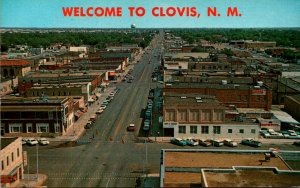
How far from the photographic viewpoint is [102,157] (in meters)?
49.5

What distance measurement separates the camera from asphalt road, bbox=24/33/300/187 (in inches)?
1665

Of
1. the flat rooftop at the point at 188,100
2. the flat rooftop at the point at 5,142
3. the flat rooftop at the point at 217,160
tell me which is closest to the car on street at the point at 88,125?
the flat rooftop at the point at 188,100

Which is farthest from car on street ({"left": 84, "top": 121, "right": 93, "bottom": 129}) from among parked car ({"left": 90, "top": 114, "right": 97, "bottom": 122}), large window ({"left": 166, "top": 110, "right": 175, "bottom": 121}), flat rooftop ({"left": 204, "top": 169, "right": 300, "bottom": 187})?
flat rooftop ({"left": 204, "top": 169, "right": 300, "bottom": 187})

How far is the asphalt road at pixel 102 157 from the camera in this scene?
139ft

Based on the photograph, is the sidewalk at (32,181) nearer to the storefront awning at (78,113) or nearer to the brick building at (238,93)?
the storefront awning at (78,113)

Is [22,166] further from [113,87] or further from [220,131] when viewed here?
[113,87]

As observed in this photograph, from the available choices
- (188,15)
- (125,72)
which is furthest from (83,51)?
(188,15)

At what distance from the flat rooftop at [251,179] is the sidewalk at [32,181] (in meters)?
19.3

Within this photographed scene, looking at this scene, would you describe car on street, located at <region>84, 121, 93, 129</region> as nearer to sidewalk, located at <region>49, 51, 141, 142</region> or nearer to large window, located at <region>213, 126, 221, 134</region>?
sidewalk, located at <region>49, 51, 141, 142</region>

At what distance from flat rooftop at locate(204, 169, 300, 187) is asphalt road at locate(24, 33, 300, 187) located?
13.5 meters

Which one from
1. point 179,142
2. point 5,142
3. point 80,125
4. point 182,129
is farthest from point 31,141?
point 182,129

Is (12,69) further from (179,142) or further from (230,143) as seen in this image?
(230,143)

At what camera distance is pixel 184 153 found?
38.9 meters

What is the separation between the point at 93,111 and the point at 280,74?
52.0 m
